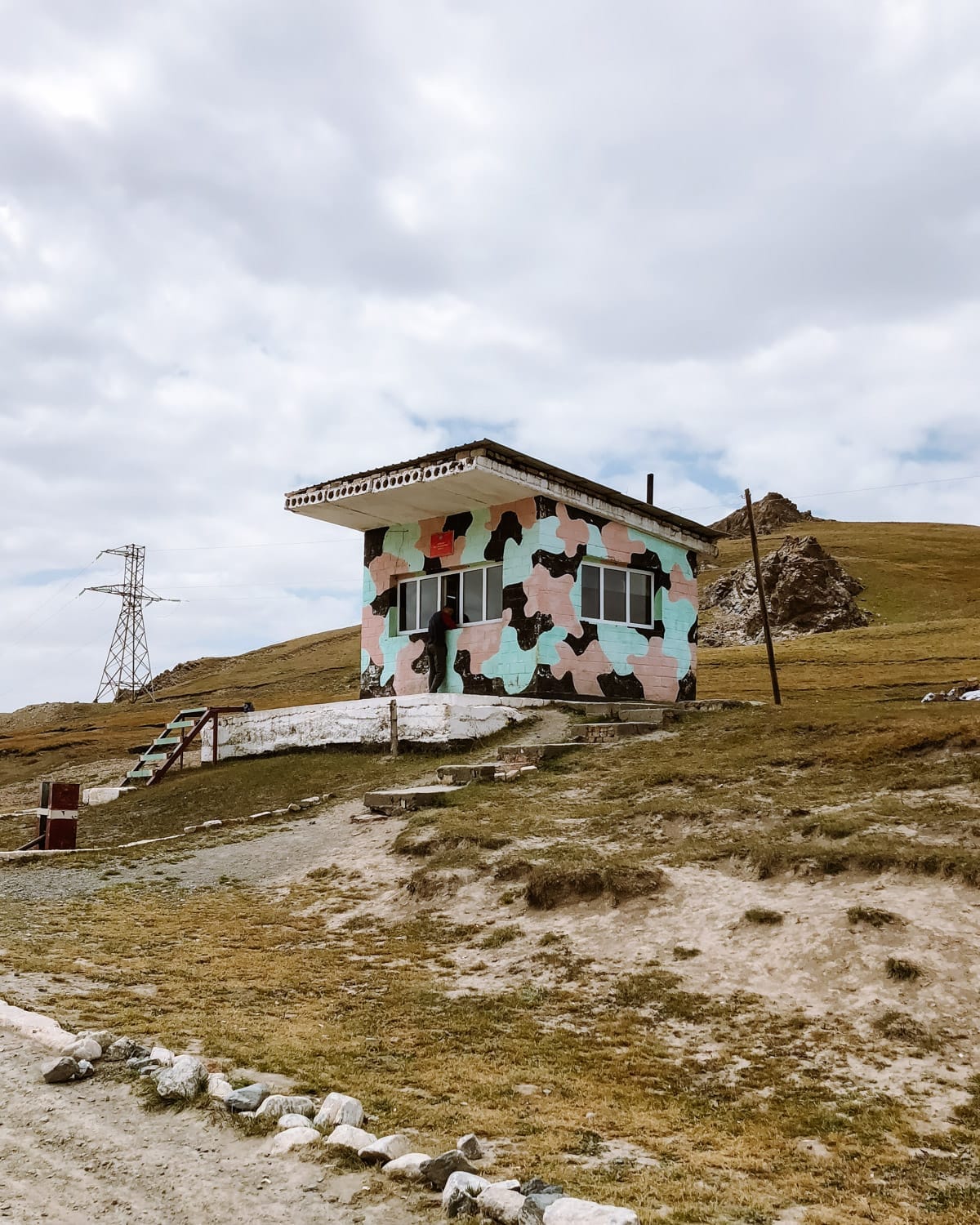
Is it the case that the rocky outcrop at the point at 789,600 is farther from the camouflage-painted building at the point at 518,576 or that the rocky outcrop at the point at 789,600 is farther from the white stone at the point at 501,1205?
the white stone at the point at 501,1205

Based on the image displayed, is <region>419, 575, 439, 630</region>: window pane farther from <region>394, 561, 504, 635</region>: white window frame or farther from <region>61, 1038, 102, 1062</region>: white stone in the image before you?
<region>61, 1038, 102, 1062</region>: white stone

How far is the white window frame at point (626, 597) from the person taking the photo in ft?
72.8

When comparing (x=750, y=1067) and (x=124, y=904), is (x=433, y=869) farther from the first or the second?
(x=750, y=1067)

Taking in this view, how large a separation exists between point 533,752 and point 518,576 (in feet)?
19.2

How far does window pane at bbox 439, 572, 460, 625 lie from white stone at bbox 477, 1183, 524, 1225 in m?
19.2

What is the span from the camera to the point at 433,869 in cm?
1099

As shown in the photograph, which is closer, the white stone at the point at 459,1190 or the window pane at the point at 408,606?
the white stone at the point at 459,1190

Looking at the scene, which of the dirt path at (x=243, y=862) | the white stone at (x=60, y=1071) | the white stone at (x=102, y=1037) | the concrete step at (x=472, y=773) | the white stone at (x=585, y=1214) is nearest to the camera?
the white stone at (x=585, y=1214)

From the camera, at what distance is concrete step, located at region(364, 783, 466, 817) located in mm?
14375

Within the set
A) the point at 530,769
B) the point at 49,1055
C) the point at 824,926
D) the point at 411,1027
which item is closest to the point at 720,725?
the point at 530,769

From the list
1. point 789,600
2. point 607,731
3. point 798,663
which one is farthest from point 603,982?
point 789,600

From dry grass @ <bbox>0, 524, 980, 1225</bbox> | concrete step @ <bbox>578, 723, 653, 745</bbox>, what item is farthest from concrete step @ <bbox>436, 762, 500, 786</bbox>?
concrete step @ <bbox>578, 723, 653, 745</bbox>

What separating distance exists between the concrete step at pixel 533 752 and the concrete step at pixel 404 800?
5.24ft

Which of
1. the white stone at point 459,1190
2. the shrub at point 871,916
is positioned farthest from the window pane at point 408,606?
the white stone at point 459,1190
